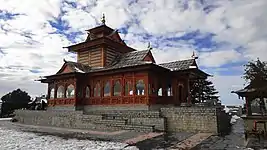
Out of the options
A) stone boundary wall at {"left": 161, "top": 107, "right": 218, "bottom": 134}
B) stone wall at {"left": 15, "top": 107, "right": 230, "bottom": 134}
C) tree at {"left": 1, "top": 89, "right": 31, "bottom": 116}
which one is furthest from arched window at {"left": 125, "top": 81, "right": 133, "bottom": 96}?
tree at {"left": 1, "top": 89, "right": 31, "bottom": 116}

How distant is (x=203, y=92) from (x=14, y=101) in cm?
2392

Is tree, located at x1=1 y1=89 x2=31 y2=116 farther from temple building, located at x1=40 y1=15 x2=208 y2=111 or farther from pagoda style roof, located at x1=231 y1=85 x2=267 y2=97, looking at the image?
pagoda style roof, located at x1=231 y1=85 x2=267 y2=97

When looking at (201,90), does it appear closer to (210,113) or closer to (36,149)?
(210,113)

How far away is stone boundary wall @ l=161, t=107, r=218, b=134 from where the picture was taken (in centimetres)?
1220

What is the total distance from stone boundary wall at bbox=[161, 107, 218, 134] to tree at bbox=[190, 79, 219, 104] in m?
13.8

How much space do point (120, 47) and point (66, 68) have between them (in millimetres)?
5568

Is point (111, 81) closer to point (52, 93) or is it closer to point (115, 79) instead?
point (115, 79)

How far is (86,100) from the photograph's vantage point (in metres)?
18.8

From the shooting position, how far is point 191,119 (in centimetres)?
1281

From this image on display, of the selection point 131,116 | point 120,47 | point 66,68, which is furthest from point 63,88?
point 131,116

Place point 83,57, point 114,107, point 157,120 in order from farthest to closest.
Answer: point 83,57
point 114,107
point 157,120

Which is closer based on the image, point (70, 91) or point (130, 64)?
point (130, 64)

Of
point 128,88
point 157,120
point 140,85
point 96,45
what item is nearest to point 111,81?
point 128,88

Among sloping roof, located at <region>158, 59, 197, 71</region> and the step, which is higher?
sloping roof, located at <region>158, 59, 197, 71</region>
